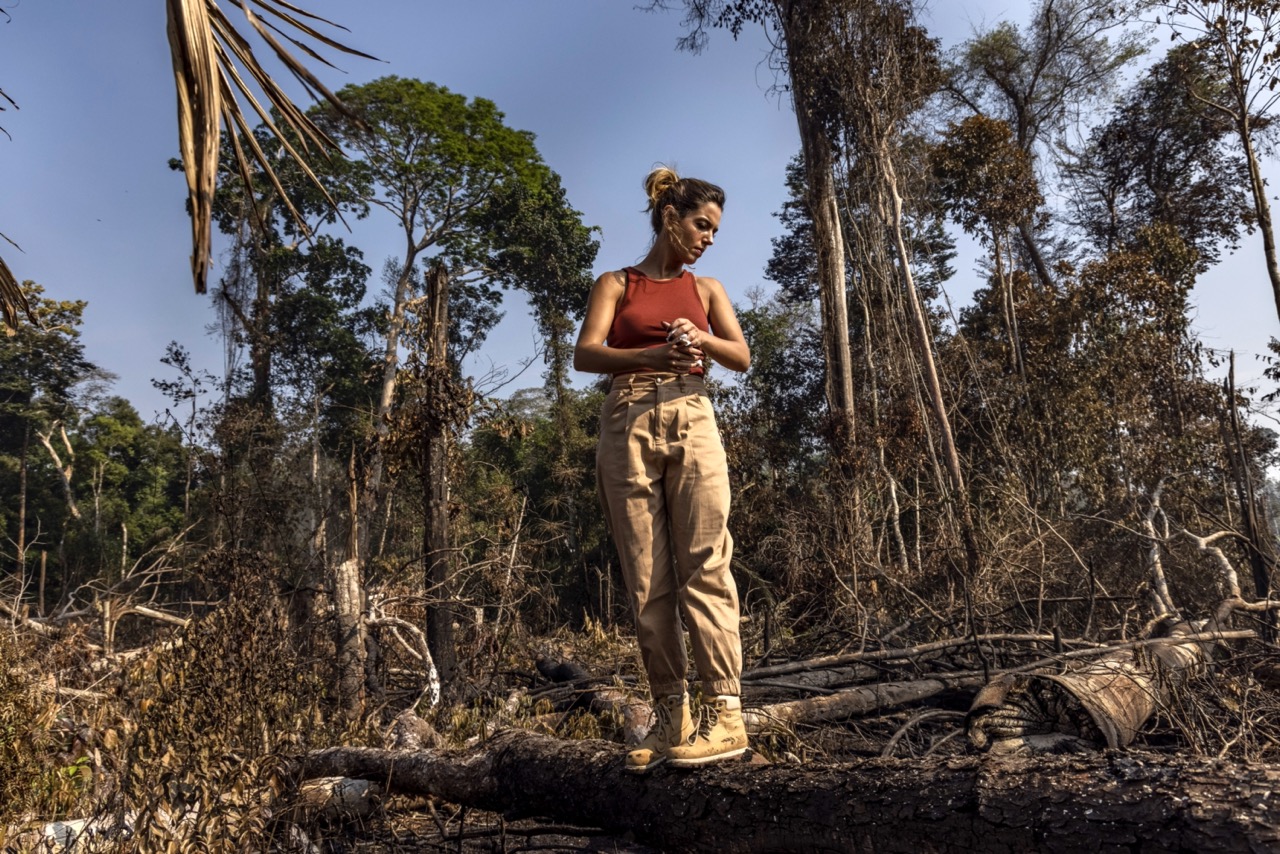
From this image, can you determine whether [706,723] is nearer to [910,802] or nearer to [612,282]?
[910,802]

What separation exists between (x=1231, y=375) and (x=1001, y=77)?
22.2 meters

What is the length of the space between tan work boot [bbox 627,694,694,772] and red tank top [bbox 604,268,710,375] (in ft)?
3.20

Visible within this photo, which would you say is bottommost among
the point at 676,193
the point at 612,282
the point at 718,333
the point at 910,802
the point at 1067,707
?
the point at 1067,707

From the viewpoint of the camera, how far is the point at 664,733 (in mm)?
2713

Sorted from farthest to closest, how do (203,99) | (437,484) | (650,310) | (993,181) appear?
1. (993,181)
2. (437,484)
3. (650,310)
4. (203,99)

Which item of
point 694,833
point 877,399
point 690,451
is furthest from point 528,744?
point 877,399

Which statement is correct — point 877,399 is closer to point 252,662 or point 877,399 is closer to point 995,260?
point 995,260

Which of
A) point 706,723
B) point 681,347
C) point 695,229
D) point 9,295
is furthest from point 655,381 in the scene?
point 9,295

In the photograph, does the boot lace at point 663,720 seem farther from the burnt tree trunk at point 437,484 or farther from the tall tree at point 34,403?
the tall tree at point 34,403

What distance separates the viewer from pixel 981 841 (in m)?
2.03

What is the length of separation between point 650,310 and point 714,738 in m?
1.27

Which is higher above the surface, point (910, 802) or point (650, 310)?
point (650, 310)

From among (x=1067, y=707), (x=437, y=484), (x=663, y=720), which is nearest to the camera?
(x=663, y=720)

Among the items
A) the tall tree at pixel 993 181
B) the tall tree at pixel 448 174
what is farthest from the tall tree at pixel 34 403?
the tall tree at pixel 993 181
